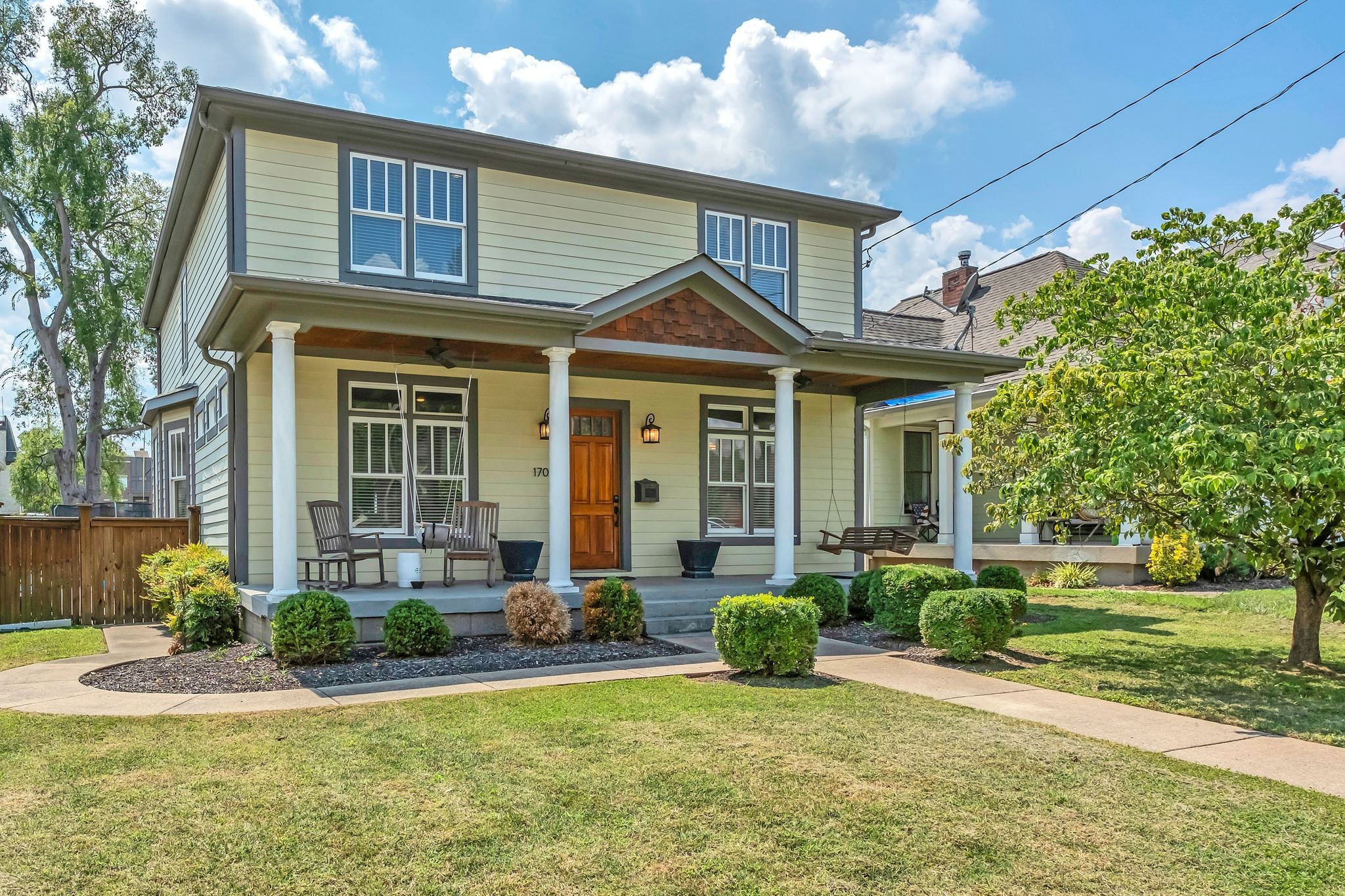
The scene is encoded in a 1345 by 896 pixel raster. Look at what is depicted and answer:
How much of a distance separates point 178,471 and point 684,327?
8963mm

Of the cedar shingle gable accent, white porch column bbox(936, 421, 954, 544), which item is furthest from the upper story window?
white porch column bbox(936, 421, 954, 544)

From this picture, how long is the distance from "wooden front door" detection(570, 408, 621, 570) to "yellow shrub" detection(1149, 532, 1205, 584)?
308 inches

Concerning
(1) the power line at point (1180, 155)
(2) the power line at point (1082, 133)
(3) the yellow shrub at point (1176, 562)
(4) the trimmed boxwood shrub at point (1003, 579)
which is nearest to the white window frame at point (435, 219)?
(2) the power line at point (1082, 133)

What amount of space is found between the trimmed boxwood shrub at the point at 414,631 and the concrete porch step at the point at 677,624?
2.20 meters

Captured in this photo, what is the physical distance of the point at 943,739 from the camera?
517 centimetres

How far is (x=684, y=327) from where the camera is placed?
1010 cm

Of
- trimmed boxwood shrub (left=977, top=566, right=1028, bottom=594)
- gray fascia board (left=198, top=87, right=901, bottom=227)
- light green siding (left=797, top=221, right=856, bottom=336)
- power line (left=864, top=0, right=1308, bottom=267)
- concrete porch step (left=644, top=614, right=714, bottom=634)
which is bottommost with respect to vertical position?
concrete porch step (left=644, top=614, right=714, bottom=634)

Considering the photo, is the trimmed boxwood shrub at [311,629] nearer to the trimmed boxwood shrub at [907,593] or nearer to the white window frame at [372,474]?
the white window frame at [372,474]

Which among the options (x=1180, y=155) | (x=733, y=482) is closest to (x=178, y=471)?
(x=733, y=482)

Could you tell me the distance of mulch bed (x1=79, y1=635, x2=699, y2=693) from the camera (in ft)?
22.7

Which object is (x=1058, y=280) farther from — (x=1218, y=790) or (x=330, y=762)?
(x=330, y=762)

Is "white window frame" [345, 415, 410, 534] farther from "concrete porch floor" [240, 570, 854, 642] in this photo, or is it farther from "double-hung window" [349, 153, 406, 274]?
"double-hung window" [349, 153, 406, 274]

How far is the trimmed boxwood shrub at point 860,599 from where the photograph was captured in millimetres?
10320

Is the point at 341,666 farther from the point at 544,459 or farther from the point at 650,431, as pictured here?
the point at 650,431
